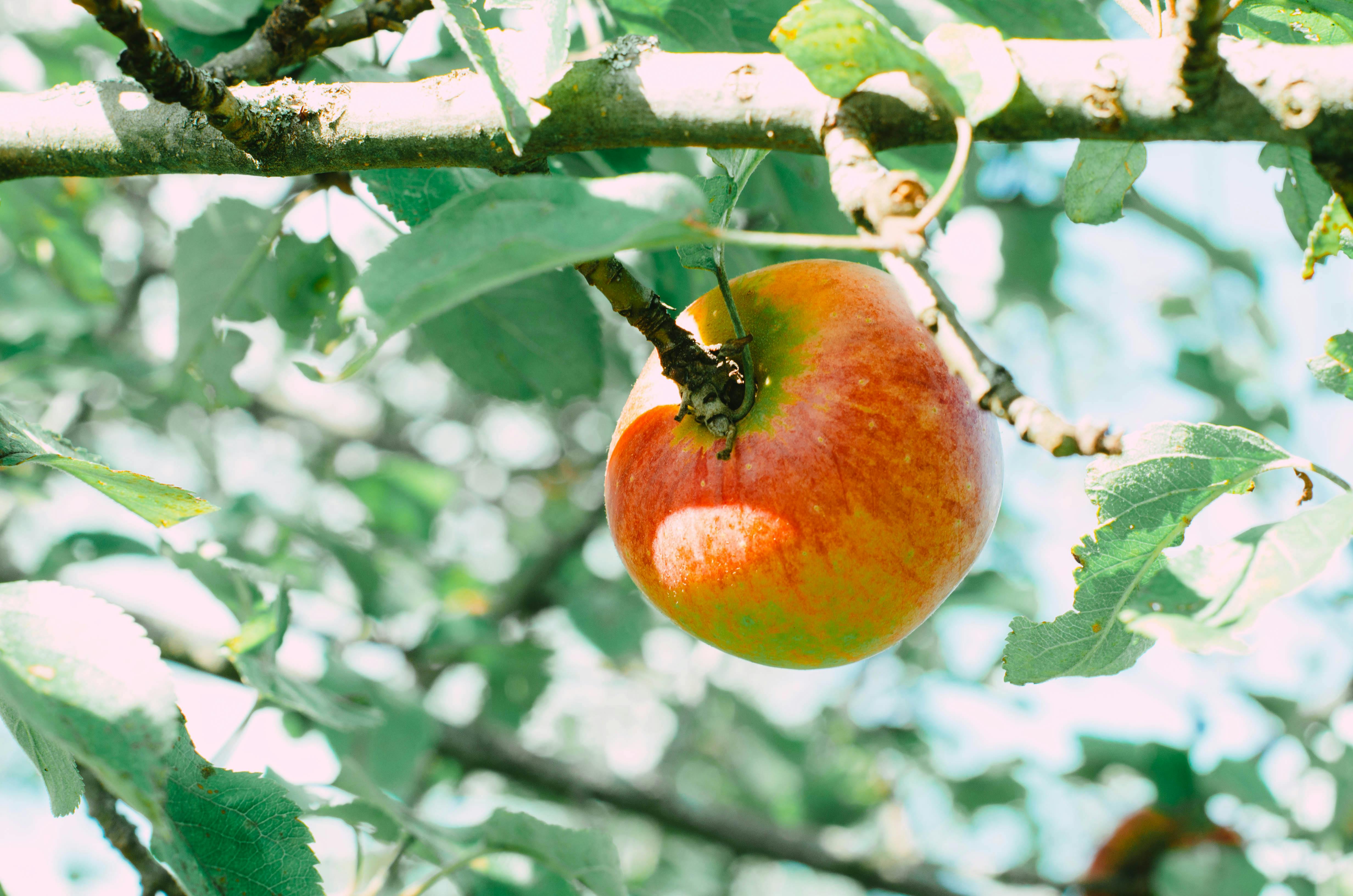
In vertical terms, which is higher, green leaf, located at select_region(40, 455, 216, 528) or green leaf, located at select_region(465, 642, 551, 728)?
green leaf, located at select_region(40, 455, 216, 528)

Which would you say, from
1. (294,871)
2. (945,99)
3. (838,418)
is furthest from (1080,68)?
(294,871)

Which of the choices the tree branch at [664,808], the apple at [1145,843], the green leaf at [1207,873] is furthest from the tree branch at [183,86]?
the apple at [1145,843]

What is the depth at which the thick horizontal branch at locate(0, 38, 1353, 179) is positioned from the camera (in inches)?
18.6

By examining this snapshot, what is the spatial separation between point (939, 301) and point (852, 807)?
234 cm

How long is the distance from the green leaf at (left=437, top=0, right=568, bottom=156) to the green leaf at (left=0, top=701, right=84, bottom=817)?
497mm

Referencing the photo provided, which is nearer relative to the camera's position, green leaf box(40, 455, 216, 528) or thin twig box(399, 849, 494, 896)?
green leaf box(40, 455, 216, 528)

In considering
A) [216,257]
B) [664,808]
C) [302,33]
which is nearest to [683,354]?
[302,33]

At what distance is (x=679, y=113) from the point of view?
0.55 metres

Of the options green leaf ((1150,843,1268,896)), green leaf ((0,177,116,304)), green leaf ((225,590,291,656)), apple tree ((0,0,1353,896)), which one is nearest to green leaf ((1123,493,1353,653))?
apple tree ((0,0,1353,896))

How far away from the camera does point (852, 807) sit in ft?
8.24

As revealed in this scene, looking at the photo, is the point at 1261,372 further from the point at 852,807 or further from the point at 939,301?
the point at 939,301

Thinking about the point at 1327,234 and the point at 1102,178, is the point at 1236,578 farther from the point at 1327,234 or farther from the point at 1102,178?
the point at 1102,178

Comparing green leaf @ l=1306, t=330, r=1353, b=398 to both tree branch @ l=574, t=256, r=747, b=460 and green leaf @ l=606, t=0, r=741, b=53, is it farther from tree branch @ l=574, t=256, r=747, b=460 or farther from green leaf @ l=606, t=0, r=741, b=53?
green leaf @ l=606, t=0, r=741, b=53

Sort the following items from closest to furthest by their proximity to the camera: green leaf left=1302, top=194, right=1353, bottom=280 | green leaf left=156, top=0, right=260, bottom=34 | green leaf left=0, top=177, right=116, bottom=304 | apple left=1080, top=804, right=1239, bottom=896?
1. green leaf left=1302, top=194, right=1353, bottom=280
2. green leaf left=156, top=0, right=260, bottom=34
3. green leaf left=0, top=177, right=116, bottom=304
4. apple left=1080, top=804, right=1239, bottom=896
